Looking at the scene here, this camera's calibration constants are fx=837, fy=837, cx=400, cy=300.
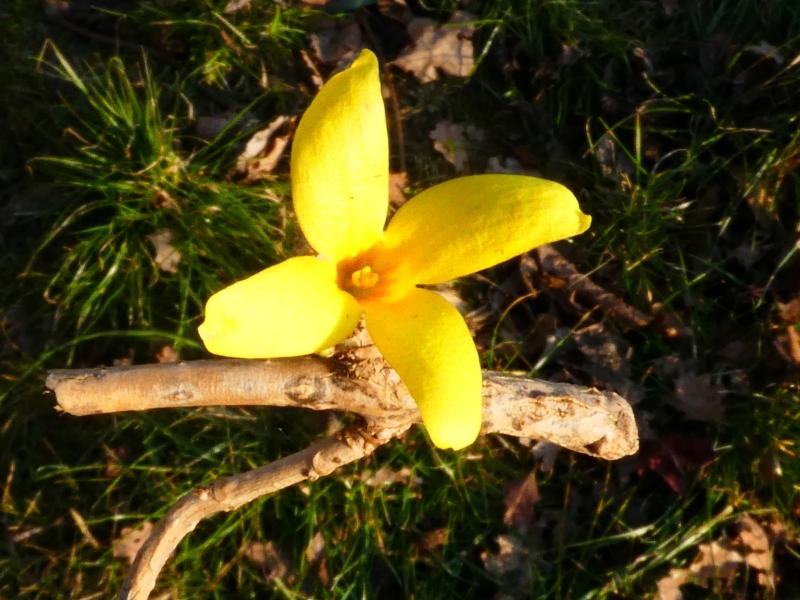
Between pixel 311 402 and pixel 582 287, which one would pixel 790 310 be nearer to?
pixel 582 287

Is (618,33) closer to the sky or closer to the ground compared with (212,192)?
closer to the sky

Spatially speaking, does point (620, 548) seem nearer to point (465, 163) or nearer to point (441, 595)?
point (441, 595)

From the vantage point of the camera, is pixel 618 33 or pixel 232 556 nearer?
pixel 232 556

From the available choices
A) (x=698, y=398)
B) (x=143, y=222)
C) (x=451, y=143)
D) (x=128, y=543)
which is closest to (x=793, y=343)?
(x=698, y=398)

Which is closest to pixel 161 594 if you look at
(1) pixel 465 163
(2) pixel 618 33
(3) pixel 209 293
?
(3) pixel 209 293

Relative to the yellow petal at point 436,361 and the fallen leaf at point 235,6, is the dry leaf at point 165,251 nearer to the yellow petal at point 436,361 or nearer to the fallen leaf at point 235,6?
the fallen leaf at point 235,6

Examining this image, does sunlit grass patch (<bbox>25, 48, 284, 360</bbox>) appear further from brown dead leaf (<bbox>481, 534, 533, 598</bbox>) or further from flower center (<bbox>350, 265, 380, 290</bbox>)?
brown dead leaf (<bbox>481, 534, 533, 598</bbox>)
